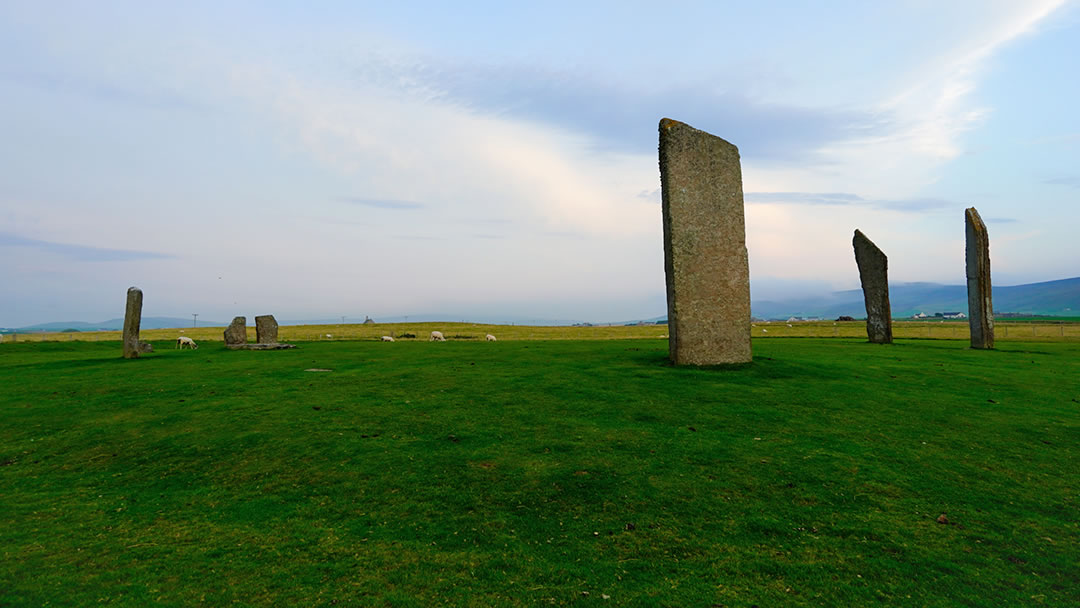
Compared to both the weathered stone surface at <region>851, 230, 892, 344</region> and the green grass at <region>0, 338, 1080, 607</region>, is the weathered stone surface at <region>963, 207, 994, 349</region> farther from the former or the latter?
the green grass at <region>0, 338, 1080, 607</region>

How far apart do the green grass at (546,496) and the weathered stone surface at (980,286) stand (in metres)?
11.1

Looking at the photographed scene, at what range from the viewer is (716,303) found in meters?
13.0

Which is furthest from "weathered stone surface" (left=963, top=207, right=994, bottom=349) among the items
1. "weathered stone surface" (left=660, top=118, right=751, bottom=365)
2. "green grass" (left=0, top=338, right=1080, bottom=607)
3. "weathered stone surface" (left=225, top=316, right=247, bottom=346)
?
"weathered stone surface" (left=225, top=316, right=247, bottom=346)

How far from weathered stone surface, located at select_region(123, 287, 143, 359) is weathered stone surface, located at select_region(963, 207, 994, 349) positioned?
31.1m

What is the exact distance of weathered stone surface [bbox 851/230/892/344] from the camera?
2236 centimetres

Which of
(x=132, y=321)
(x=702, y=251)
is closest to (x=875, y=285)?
(x=702, y=251)

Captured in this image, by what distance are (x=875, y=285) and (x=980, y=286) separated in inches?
142

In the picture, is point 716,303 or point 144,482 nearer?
point 144,482

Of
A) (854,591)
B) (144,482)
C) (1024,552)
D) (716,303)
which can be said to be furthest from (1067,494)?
(144,482)

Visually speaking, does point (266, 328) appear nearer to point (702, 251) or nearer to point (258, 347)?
point (258, 347)

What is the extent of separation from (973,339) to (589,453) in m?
21.2

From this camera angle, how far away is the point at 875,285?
74.8 ft

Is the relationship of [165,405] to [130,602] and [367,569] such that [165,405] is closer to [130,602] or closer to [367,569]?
[130,602]

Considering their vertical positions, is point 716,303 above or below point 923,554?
above
